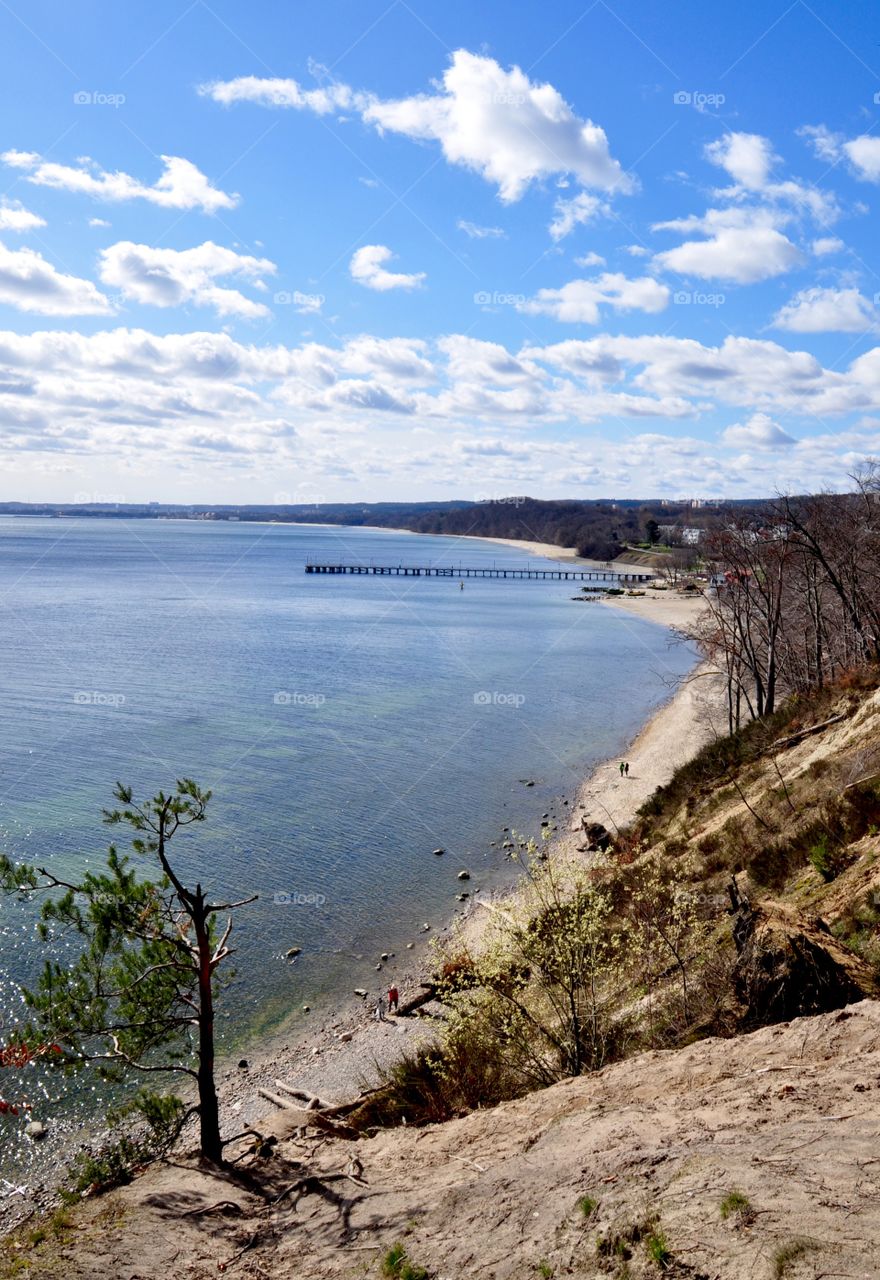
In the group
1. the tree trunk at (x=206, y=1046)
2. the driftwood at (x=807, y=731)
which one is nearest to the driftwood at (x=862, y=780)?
the driftwood at (x=807, y=731)

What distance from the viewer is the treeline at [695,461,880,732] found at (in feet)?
118

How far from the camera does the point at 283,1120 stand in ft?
57.8

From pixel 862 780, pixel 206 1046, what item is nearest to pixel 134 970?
pixel 206 1046

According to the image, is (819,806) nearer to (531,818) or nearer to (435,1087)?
(435,1087)

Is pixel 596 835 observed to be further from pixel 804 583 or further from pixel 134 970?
pixel 134 970

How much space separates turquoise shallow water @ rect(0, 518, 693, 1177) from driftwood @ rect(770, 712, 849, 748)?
11769 millimetres

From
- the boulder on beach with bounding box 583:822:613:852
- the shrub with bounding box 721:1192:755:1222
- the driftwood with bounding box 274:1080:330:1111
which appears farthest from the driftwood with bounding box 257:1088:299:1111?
the boulder on beach with bounding box 583:822:613:852

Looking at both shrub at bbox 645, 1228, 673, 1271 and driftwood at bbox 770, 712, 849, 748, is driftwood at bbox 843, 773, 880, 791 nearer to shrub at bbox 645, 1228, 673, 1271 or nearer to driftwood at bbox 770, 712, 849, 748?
driftwood at bbox 770, 712, 849, 748

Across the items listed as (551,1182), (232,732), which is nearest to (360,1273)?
(551,1182)

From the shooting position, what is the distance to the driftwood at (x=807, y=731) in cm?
2778

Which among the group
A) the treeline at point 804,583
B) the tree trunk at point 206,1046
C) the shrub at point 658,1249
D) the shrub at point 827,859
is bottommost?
the tree trunk at point 206,1046

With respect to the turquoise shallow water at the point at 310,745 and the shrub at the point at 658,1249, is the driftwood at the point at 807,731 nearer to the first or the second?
the turquoise shallow water at the point at 310,745

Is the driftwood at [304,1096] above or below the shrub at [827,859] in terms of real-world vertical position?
below

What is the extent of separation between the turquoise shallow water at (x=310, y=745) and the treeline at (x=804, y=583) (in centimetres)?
1128
